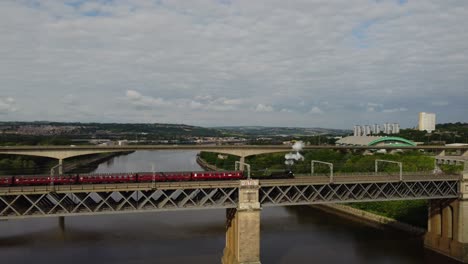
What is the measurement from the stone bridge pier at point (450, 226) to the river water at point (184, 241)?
4.05ft

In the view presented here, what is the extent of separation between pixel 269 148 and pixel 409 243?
1259 inches

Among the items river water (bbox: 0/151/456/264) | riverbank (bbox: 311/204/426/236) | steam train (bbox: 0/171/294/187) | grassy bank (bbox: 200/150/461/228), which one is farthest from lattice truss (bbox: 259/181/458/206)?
riverbank (bbox: 311/204/426/236)

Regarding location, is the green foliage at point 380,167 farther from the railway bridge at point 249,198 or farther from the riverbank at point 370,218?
the railway bridge at point 249,198

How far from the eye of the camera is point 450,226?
4259cm

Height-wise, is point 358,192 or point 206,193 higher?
point 206,193

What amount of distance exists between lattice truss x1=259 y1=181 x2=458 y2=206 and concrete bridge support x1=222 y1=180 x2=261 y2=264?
196 centimetres

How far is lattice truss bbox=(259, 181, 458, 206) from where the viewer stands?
3772 centimetres

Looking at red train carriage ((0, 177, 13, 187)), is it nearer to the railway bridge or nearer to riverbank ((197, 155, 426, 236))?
the railway bridge

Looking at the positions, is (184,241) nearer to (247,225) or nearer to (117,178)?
(247,225)

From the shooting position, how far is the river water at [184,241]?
133 feet

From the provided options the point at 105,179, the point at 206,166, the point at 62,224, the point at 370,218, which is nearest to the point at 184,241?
the point at 105,179

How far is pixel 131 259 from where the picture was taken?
39.5 metres

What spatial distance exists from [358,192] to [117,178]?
73.4 ft

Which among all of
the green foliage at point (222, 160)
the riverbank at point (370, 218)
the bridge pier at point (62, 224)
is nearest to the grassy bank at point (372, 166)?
the green foliage at point (222, 160)
